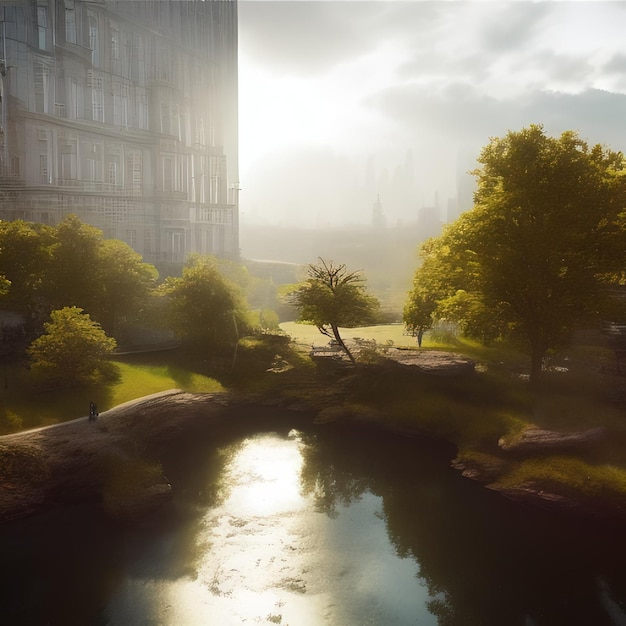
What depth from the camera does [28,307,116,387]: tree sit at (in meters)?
29.8

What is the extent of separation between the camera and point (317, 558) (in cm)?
1948

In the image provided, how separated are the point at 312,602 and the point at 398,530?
586 cm

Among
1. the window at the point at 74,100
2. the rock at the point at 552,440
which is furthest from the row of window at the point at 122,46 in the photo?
the rock at the point at 552,440

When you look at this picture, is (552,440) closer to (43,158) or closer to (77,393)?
(77,393)

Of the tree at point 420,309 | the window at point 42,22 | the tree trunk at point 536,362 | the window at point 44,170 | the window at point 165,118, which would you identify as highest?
the window at point 42,22

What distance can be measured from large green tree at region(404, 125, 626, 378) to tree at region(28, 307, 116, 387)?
2306 centimetres

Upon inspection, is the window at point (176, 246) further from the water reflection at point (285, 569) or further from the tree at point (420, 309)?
the water reflection at point (285, 569)

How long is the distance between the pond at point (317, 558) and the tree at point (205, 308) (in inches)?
611

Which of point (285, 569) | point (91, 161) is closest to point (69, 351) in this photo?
point (285, 569)

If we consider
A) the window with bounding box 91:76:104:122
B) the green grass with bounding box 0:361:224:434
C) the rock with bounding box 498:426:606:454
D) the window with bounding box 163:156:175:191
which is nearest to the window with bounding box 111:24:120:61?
the window with bounding box 91:76:104:122

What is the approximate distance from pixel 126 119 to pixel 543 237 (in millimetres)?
59436

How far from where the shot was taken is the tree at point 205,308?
40656 mm

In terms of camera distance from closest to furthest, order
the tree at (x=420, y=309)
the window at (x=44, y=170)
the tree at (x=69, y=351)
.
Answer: the tree at (x=69, y=351)
the tree at (x=420, y=309)
the window at (x=44, y=170)

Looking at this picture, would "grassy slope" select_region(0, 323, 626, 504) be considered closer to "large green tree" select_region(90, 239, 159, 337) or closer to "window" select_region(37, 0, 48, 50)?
"large green tree" select_region(90, 239, 159, 337)
